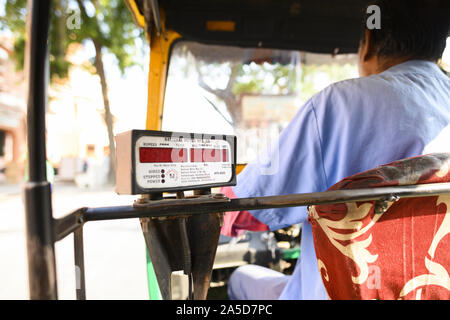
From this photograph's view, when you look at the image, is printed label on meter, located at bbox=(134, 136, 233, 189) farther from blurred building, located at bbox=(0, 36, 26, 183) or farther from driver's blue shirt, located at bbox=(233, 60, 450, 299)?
blurred building, located at bbox=(0, 36, 26, 183)

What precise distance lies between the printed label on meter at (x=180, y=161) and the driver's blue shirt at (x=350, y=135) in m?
0.32

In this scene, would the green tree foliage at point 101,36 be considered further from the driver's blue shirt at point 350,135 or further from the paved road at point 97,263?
the driver's blue shirt at point 350,135

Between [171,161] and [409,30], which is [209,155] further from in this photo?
[409,30]

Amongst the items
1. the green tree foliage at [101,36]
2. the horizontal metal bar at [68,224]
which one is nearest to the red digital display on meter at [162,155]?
the horizontal metal bar at [68,224]

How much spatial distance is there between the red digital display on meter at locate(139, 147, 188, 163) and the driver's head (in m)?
1.00

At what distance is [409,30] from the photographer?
3.63ft

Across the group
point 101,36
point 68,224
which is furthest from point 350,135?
point 101,36

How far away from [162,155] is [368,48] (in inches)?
41.9

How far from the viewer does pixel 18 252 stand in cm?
454

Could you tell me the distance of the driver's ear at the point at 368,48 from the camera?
1.20m
